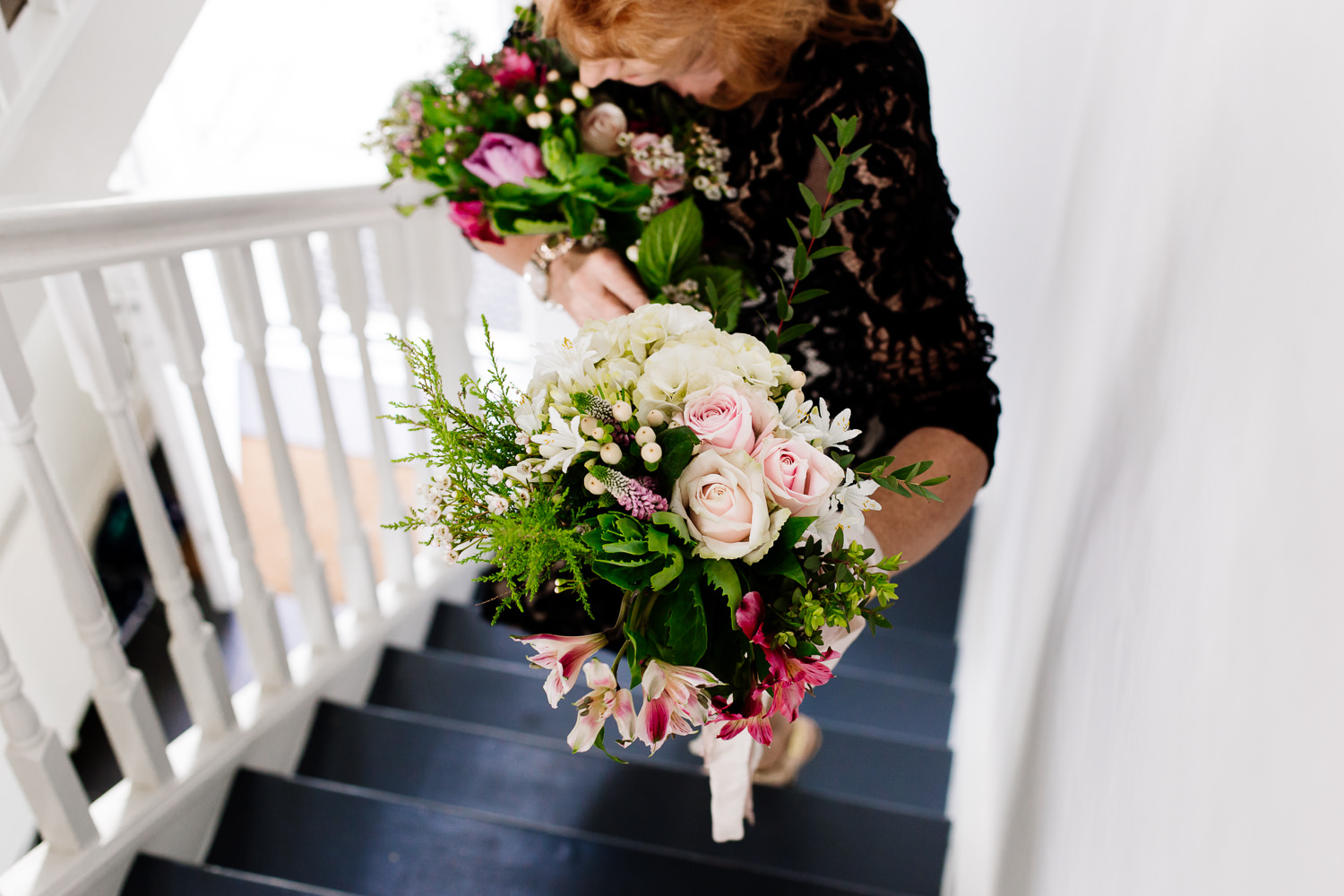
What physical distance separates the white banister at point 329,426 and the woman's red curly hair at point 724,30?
746mm

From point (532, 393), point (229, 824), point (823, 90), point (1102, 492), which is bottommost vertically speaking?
point (229, 824)

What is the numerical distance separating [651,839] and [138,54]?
165cm

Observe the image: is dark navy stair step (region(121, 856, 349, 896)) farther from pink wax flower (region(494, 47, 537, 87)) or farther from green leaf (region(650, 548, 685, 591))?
→ pink wax flower (region(494, 47, 537, 87))

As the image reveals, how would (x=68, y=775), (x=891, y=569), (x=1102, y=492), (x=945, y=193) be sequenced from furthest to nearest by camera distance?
(x=68, y=775)
(x=945, y=193)
(x=1102, y=492)
(x=891, y=569)

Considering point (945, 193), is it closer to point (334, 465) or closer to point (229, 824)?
point (334, 465)

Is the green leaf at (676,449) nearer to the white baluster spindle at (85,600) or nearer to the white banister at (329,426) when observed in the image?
the white baluster spindle at (85,600)

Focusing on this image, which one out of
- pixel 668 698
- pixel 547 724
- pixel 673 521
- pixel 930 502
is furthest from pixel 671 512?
pixel 547 724

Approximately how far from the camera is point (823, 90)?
1.12m

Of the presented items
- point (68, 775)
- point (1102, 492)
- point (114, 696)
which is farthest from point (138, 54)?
point (1102, 492)

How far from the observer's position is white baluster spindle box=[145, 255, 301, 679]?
1.37m

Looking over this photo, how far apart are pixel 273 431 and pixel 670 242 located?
0.90m

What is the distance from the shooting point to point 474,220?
1364mm

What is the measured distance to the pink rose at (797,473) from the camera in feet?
2.14

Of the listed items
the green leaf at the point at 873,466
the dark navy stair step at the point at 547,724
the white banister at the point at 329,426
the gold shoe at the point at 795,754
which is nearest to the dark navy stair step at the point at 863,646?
the dark navy stair step at the point at 547,724
